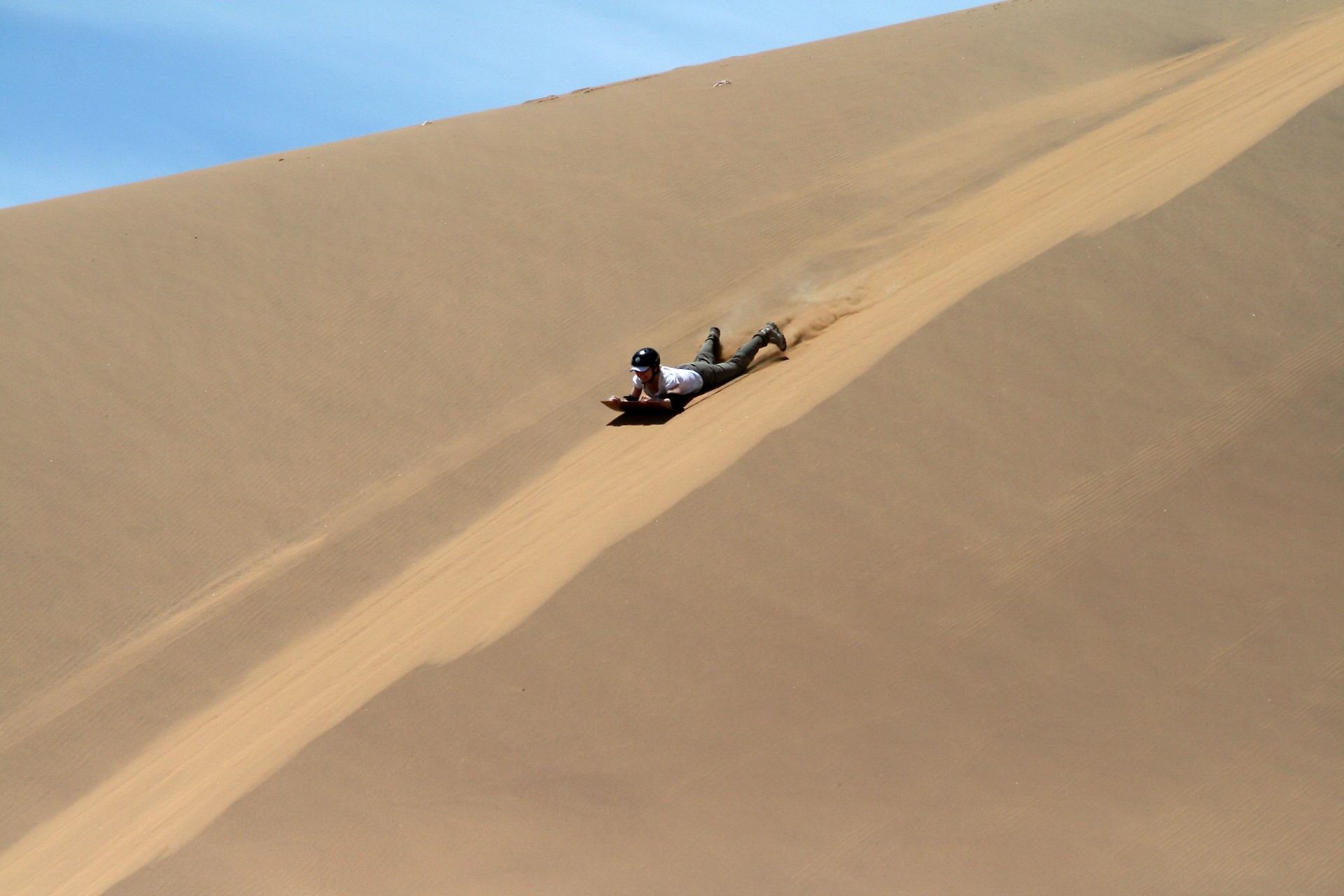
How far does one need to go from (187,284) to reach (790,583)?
261 inches

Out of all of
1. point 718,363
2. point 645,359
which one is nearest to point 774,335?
point 718,363

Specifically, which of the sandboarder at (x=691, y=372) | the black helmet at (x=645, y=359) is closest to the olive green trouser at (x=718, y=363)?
the sandboarder at (x=691, y=372)

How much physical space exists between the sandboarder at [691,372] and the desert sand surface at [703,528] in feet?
0.58

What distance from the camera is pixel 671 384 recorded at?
22.2ft

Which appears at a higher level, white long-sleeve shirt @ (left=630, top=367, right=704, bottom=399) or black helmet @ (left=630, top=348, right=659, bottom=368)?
black helmet @ (left=630, top=348, right=659, bottom=368)

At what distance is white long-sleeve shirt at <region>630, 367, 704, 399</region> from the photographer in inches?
261

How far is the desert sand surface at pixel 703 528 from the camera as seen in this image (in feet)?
13.2

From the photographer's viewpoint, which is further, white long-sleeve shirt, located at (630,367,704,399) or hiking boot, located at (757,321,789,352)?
hiking boot, located at (757,321,789,352)

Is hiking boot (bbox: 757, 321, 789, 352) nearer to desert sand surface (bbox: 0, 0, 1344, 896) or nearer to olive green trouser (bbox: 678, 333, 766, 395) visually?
olive green trouser (bbox: 678, 333, 766, 395)

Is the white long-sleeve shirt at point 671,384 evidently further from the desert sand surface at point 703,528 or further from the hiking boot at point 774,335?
the hiking boot at point 774,335

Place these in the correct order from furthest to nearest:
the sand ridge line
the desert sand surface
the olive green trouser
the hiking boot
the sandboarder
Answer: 1. the hiking boot
2. the olive green trouser
3. the sandboarder
4. the sand ridge line
5. the desert sand surface

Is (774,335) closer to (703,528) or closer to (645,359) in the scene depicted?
(645,359)

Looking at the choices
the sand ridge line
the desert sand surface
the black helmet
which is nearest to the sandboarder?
the black helmet

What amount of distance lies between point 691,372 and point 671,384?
0.23 meters
